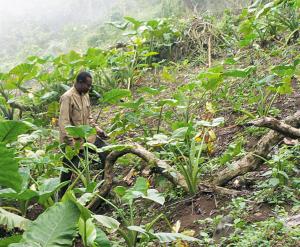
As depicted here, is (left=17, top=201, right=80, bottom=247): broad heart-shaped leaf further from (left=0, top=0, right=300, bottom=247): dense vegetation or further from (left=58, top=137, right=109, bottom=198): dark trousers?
(left=58, top=137, right=109, bottom=198): dark trousers

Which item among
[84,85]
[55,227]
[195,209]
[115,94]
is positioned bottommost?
[195,209]

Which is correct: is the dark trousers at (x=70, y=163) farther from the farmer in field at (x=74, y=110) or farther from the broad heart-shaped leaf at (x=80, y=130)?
the broad heart-shaped leaf at (x=80, y=130)

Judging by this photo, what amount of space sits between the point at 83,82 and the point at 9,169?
195 centimetres

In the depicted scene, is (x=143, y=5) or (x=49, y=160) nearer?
(x=49, y=160)

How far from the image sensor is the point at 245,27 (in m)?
6.82

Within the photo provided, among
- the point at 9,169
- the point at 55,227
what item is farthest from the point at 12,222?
the point at 55,227

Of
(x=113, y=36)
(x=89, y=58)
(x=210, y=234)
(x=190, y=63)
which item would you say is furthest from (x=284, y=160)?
(x=113, y=36)

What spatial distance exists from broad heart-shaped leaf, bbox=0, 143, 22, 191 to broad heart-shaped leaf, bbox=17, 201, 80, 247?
1.43 feet

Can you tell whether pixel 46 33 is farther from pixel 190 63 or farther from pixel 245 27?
pixel 245 27

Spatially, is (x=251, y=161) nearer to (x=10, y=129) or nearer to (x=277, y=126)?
(x=277, y=126)

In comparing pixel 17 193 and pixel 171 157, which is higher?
pixel 17 193

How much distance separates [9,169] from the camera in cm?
288

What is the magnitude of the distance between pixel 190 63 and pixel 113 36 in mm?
5704

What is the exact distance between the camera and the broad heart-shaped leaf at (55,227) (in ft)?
8.16
